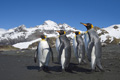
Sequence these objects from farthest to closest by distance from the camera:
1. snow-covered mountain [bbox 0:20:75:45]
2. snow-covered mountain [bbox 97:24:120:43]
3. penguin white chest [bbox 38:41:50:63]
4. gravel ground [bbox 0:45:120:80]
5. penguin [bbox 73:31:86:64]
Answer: snow-covered mountain [bbox 0:20:75:45], snow-covered mountain [bbox 97:24:120:43], penguin [bbox 73:31:86:64], penguin white chest [bbox 38:41:50:63], gravel ground [bbox 0:45:120:80]

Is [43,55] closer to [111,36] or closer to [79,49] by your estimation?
[79,49]

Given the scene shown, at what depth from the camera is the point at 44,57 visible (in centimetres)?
566

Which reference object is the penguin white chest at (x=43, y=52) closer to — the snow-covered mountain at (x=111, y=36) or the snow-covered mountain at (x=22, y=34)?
the snow-covered mountain at (x=111, y=36)

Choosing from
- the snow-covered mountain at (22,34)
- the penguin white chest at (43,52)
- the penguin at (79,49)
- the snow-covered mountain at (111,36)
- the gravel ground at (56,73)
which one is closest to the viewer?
the gravel ground at (56,73)

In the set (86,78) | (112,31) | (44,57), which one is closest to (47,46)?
(44,57)

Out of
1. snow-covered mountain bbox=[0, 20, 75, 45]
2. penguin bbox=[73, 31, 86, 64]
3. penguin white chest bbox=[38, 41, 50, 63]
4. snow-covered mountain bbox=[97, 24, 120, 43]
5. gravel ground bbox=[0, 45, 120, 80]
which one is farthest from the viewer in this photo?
snow-covered mountain bbox=[0, 20, 75, 45]

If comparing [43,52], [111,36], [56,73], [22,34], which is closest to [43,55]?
[43,52]

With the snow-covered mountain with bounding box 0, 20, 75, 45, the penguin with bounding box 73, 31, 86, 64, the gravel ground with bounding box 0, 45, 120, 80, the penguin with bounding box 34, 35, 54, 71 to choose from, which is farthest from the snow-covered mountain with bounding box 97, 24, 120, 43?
the snow-covered mountain with bounding box 0, 20, 75, 45

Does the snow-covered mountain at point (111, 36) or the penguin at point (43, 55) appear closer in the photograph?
the penguin at point (43, 55)

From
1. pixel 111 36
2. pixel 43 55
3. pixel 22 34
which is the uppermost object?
pixel 22 34

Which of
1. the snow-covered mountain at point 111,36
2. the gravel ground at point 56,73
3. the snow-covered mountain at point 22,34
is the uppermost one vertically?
the snow-covered mountain at point 22,34

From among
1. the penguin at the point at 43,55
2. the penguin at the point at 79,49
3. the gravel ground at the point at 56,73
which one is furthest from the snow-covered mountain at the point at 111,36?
the penguin at the point at 43,55

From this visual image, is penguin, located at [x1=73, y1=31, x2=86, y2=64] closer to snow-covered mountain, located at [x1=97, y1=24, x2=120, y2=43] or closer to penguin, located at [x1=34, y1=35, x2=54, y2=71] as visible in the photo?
penguin, located at [x1=34, y1=35, x2=54, y2=71]

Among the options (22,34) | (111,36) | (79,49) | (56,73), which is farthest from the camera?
(22,34)
